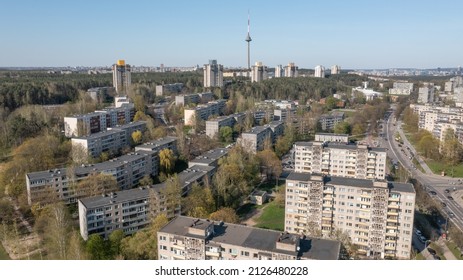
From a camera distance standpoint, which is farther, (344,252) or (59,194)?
(59,194)

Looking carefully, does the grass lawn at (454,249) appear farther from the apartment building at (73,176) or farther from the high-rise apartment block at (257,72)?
the high-rise apartment block at (257,72)

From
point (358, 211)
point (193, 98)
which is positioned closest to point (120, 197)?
point (358, 211)

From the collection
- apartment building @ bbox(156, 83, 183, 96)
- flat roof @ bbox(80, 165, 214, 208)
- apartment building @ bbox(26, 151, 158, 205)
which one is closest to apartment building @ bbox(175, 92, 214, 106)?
apartment building @ bbox(156, 83, 183, 96)

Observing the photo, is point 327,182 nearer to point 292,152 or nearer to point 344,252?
point 344,252

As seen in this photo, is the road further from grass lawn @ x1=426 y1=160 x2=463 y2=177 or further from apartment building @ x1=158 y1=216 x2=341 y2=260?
apartment building @ x1=158 y1=216 x2=341 y2=260

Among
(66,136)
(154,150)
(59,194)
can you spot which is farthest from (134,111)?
(59,194)

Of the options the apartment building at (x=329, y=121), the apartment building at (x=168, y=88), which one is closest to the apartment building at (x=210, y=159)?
the apartment building at (x=329, y=121)

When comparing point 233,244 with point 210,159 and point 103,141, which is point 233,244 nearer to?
point 210,159
